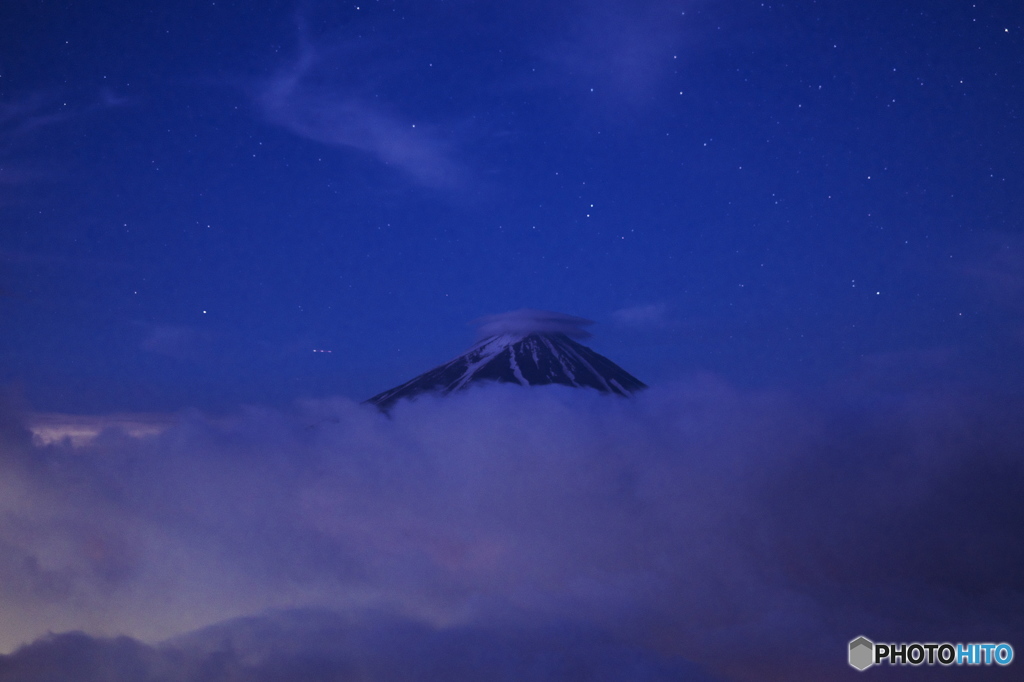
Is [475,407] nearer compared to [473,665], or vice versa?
[473,665]

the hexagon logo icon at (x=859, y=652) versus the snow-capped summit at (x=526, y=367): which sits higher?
the snow-capped summit at (x=526, y=367)

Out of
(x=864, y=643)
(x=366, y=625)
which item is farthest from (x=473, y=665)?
(x=864, y=643)

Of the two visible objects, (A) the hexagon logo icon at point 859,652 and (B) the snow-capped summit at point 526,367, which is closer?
(A) the hexagon logo icon at point 859,652

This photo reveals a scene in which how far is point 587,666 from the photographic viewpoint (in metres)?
114

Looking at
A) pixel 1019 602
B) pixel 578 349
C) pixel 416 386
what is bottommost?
pixel 1019 602

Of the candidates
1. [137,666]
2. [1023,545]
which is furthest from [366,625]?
[1023,545]

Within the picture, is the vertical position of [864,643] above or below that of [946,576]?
below

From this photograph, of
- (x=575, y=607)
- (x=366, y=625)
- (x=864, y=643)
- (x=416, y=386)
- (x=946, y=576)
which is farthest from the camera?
(x=946, y=576)

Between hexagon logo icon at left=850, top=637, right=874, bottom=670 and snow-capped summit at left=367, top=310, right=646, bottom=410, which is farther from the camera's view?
snow-capped summit at left=367, top=310, right=646, bottom=410

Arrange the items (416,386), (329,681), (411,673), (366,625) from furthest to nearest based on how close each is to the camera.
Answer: (366,625) < (411,673) < (416,386) < (329,681)

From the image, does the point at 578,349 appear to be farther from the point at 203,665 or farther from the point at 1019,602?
the point at 1019,602

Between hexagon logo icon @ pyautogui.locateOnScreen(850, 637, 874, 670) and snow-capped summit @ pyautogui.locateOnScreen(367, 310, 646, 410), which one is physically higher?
snow-capped summit @ pyautogui.locateOnScreen(367, 310, 646, 410)

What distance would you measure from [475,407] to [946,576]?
144902 millimetres

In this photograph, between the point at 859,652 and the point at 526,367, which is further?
the point at 526,367
